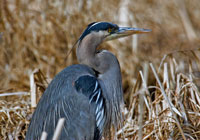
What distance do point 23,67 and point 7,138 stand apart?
1.94 m

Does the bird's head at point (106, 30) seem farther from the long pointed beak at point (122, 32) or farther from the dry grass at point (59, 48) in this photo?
the dry grass at point (59, 48)

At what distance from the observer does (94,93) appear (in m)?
2.44

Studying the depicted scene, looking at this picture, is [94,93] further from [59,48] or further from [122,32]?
[59,48]

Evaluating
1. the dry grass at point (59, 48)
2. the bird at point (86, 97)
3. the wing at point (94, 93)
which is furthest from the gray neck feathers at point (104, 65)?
the dry grass at point (59, 48)

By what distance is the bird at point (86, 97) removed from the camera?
2354 mm

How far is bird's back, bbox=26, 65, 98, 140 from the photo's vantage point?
2.33 metres

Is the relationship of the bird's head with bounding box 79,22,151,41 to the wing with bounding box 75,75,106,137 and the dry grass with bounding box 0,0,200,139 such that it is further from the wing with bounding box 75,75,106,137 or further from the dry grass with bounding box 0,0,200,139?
the dry grass with bounding box 0,0,200,139

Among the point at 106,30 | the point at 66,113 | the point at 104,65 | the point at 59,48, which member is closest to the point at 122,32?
the point at 106,30

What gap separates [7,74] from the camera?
4281mm

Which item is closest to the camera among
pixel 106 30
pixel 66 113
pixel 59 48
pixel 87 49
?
pixel 66 113

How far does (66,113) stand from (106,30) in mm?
857

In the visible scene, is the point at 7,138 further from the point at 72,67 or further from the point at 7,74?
the point at 7,74

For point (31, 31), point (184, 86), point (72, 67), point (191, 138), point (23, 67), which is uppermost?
point (31, 31)

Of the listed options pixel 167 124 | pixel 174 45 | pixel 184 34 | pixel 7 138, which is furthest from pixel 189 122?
pixel 184 34
